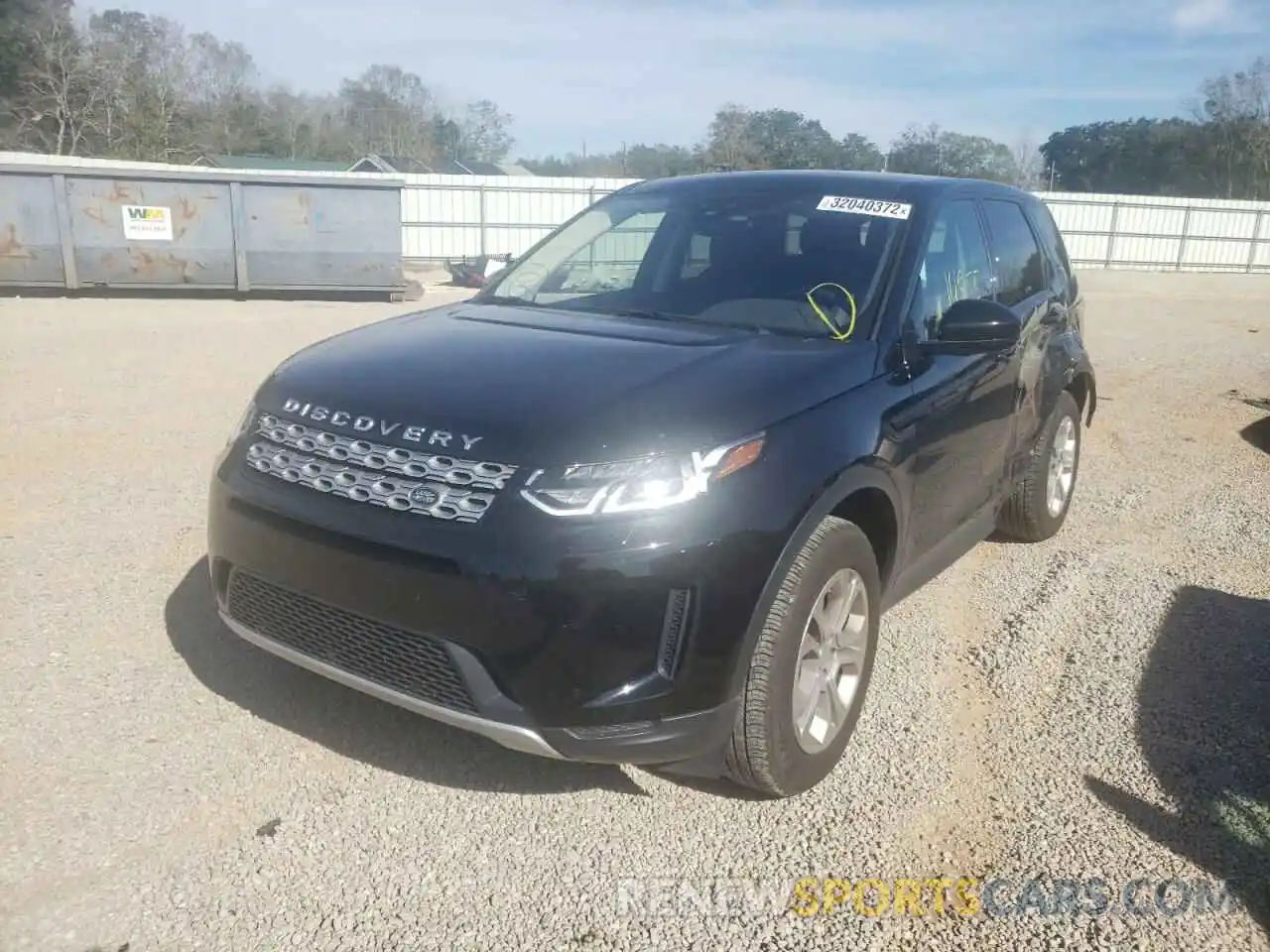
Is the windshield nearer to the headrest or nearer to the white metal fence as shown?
the headrest

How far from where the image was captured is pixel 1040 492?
4.93 metres

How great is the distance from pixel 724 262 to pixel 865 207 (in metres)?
0.56

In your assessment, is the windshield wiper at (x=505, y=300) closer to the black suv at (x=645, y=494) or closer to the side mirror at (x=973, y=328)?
the black suv at (x=645, y=494)

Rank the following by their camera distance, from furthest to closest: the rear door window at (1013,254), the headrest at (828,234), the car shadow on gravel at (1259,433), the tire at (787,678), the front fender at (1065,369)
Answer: the car shadow on gravel at (1259,433), the front fender at (1065,369), the rear door window at (1013,254), the headrest at (828,234), the tire at (787,678)

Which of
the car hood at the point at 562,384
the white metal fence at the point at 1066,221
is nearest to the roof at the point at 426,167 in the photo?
the white metal fence at the point at 1066,221

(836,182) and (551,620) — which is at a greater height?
(836,182)

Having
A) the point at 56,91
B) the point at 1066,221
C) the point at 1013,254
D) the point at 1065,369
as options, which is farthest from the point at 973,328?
the point at 56,91

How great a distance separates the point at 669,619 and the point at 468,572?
1.64 ft

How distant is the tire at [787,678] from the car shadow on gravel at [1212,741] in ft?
3.16

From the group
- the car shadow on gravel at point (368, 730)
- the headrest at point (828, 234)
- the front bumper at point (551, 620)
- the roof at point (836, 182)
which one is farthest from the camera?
the roof at point (836, 182)

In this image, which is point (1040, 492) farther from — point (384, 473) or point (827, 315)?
point (384, 473)

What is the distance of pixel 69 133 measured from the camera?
4516 cm

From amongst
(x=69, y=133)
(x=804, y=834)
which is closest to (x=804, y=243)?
Answer: (x=804, y=834)

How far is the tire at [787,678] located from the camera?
8.77ft
